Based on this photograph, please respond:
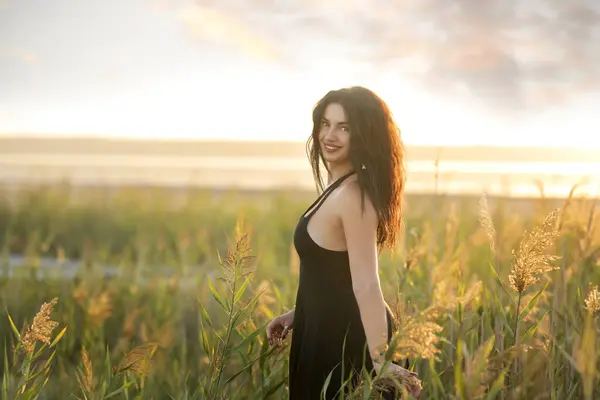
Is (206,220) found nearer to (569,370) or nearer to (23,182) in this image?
(23,182)

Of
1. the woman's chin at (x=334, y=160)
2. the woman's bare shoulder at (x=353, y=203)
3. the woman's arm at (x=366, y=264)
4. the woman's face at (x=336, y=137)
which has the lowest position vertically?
the woman's arm at (x=366, y=264)

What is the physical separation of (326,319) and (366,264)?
268mm

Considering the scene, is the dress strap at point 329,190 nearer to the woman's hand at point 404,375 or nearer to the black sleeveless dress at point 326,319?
the black sleeveless dress at point 326,319

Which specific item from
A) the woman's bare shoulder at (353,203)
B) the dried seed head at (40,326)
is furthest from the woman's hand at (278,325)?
the dried seed head at (40,326)

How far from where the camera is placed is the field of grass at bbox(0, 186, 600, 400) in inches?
82.0

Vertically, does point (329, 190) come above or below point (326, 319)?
above

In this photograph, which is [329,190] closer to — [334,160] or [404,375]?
[334,160]

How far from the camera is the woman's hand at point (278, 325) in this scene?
8.32 ft

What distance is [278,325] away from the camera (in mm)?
2574

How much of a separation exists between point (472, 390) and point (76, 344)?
11.4 ft

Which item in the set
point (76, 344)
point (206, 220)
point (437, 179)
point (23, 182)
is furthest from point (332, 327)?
point (23, 182)

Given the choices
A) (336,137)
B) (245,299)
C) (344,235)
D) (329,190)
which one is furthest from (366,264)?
(245,299)

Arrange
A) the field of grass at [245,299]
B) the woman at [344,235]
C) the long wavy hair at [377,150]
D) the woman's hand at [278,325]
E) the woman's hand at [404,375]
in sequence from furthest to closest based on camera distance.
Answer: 1. the woman's hand at [278,325]
2. the long wavy hair at [377,150]
3. the woman at [344,235]
4. the field of grass at [245,299]
5. the woman's hand at [404,375]

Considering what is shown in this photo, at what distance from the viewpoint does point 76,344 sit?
455 cm
